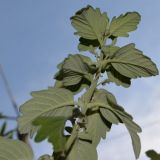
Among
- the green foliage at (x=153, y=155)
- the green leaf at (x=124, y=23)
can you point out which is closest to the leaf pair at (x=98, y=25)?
the green leaf at (x=124, y=23)

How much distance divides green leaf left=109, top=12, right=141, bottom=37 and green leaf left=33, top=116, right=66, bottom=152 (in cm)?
23

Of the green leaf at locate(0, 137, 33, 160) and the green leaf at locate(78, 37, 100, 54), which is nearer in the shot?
the green leaf at locate(0, 137, 33, 160)

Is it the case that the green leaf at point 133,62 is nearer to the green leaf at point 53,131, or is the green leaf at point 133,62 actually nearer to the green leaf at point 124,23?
the green leaf at point 124,23

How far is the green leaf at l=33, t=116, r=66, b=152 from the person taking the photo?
0.38 meters

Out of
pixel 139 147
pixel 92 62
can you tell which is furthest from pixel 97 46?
pixel 139 147

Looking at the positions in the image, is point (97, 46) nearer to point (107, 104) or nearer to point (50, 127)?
point (107, 104)

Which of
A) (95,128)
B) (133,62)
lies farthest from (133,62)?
(95,128)

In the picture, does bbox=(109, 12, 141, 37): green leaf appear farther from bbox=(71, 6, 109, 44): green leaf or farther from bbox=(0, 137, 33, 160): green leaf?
bbox=(0, 137, 33, 160): green leaf

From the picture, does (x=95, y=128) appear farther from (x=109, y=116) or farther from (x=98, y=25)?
(x=98, y=25)

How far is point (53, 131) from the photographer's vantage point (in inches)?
15.4

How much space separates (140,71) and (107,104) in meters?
0.07

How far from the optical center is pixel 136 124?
1.62 feet

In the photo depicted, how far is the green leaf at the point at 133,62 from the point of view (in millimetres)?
528

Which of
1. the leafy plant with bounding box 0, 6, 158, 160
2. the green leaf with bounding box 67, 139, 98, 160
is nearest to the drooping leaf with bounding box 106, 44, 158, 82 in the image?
the leafy plant with bounding box 0, 6, 158, 160
